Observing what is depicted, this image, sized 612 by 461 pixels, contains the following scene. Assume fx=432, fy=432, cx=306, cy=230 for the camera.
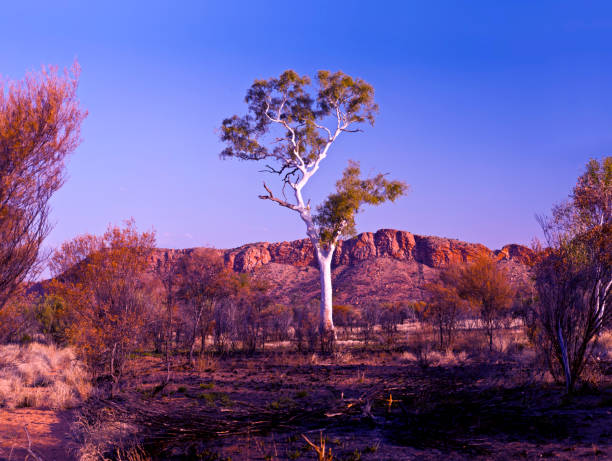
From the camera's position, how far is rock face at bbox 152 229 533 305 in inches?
2147

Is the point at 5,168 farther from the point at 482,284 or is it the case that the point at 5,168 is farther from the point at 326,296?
the point at 482,284

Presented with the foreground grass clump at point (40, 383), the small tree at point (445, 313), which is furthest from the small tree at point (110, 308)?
the small tree at point (445, 313)

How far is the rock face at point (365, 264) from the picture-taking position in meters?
54.5

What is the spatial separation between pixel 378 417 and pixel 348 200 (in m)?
14.0

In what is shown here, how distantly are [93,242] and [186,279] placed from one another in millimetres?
4046

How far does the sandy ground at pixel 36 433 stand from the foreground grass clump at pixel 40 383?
1.42 ft

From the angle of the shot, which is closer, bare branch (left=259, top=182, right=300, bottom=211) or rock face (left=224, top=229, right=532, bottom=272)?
bare branch (left=259, top=182, right=300, bottom=211)

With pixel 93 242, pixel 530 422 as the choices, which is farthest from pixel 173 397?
pixel 530 422

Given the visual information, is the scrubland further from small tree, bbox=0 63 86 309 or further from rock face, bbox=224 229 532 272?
rock face, bbox=224 229 532 272

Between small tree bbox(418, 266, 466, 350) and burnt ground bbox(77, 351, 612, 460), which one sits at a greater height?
small tree bbox(418, 266, 466, 350)

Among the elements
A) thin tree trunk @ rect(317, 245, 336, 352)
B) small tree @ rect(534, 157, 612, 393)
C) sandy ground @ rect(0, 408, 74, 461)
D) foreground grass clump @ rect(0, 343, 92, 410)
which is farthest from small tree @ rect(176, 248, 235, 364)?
small tree @ rect(534, 157, 612, 393)

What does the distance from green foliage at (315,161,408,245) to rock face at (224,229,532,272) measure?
4714cm

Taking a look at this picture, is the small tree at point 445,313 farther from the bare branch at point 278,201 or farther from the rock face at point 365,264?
the rock face at point 365,264

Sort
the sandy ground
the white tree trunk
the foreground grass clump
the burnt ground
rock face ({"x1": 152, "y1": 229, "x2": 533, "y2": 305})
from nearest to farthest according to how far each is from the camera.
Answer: the burnt ground → the sandy ground → the foreground grass clump → the white tree trunk → rock face ({"x1": 152, "y1": 229, "x2": 533, "y2": 305})
